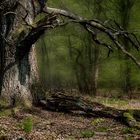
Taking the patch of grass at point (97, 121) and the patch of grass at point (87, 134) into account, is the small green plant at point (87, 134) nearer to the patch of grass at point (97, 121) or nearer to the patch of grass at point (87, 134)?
the patch of grass at point (87, 134)

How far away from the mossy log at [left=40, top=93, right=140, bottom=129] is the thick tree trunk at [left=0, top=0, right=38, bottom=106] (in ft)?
2.52

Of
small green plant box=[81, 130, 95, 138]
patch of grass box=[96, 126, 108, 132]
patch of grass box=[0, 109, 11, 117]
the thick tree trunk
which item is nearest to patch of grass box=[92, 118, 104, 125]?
patch of grass box=[96, 126, 108, 132]

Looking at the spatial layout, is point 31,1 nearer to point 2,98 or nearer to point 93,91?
point 2,98

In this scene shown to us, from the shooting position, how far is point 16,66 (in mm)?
16000

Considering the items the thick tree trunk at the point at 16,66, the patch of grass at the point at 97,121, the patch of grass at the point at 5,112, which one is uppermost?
the thick tree trunk at the point at 16,66

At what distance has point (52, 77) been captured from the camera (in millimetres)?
48062

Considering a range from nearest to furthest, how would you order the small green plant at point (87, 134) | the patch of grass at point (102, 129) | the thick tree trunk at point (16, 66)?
1. the small green plant at point (87, 134)
2. the patch of grass at point (102, 129)
3. the thick tree trunk at point (16, 66)

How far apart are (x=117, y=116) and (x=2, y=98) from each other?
403 centimetres

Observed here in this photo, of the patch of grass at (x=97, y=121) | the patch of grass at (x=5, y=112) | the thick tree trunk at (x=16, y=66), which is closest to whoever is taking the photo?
the patch of grass at (x=97, y=121)

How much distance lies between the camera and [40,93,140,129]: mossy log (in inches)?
578

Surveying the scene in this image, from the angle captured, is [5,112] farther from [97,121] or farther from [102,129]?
[102,129]

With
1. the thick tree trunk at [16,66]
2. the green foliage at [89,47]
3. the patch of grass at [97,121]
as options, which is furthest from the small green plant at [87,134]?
the green foliage at [89,47]

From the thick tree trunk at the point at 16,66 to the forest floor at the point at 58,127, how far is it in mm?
738

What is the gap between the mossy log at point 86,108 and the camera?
14.7 metres
